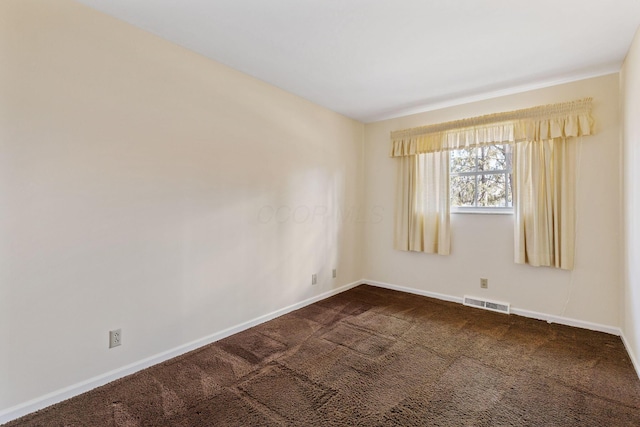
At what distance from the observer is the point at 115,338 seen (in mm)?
2004

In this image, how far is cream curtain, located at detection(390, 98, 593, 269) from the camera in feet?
9.40

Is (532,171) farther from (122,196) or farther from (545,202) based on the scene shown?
(122,196)

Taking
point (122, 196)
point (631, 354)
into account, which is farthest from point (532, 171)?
point (122, 196)

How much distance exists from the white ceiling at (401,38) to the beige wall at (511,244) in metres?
0.30

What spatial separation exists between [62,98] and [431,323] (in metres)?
3.49

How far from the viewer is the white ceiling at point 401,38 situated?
187 cm

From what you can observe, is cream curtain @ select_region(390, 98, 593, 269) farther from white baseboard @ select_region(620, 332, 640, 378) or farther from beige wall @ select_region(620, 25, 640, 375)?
white baseboard @ select_region(620, 332, 640, 378)

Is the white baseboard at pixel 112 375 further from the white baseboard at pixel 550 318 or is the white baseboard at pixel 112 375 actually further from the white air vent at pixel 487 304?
the white air vent at pixel 487 304

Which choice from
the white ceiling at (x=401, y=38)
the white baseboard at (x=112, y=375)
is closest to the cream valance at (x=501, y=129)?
the white ceiling at (x=401, y=38)

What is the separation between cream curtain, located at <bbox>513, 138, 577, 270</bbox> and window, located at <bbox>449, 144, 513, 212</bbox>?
163 mm

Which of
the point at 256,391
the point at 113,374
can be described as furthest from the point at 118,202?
the point at 256,391

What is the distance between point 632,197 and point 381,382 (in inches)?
93.0

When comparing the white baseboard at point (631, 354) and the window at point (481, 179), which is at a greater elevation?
the window at point (481, 179)

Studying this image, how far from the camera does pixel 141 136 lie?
2.12m
